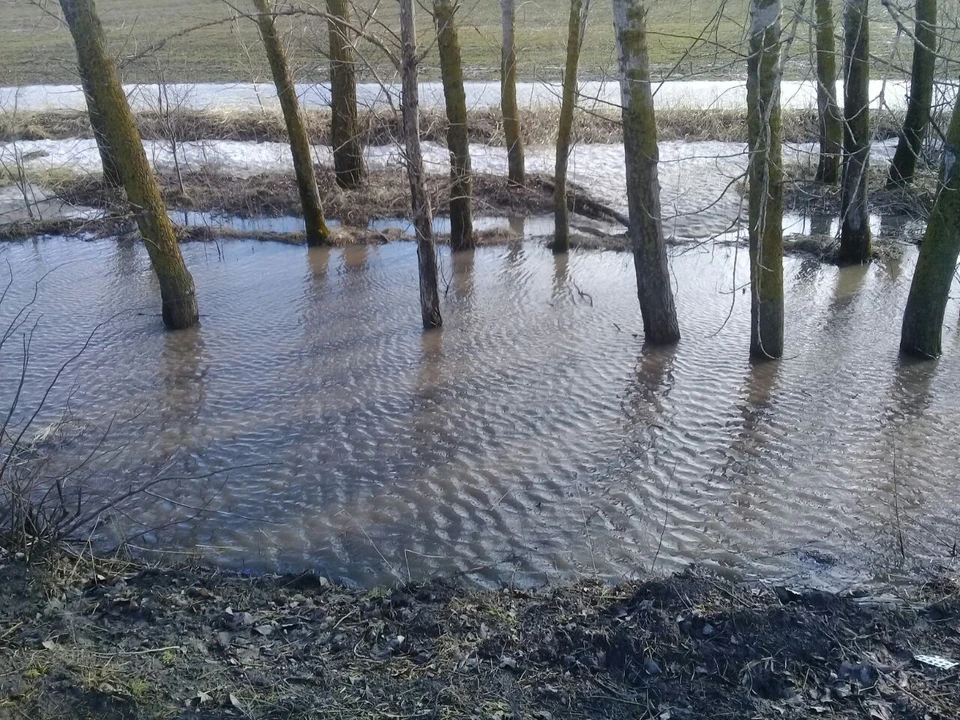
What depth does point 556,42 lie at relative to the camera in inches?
1384

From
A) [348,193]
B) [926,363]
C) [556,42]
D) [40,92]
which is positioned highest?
[556,42]

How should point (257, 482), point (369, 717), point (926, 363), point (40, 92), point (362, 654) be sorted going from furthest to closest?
point (40, 92) → point (926, 363) → point (257, 482) → point (362, 654) → point (369, 717)

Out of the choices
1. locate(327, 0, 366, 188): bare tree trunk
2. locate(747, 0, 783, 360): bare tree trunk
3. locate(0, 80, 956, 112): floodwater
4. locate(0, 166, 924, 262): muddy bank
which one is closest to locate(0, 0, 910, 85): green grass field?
locate(0, 80, 956, 112): floodwater

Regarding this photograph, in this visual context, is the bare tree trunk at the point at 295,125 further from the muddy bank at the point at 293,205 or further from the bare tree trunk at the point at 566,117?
the bare tree trunk at the point at 566,117

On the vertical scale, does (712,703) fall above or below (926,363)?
below

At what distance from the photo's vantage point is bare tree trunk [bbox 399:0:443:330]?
29.3 feet

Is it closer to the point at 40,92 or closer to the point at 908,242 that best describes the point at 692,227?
the point at 908,242

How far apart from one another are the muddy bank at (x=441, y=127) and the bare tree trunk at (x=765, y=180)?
11770 millimetres

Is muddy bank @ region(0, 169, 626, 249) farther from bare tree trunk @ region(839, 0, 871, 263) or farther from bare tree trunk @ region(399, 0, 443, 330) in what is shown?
bare tree trunk @ region(399, 0, 443, 330)

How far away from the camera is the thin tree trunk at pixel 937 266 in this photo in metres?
8.41

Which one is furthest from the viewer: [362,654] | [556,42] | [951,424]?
[556,42]

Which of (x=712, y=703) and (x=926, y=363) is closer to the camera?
(x=712, y=703)

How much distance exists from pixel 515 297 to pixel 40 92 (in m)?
23.4

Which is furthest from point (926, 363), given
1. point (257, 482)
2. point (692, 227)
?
point (257, 482)
